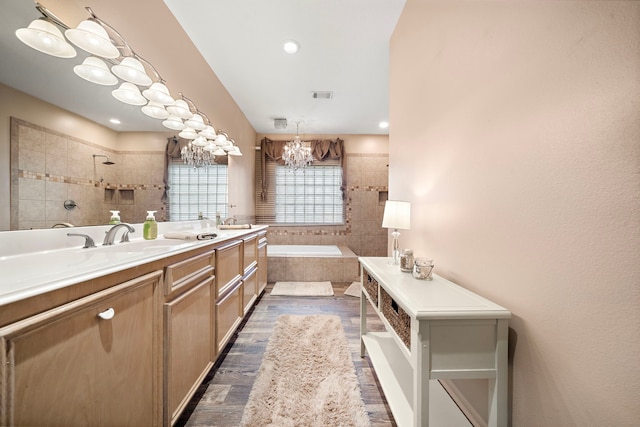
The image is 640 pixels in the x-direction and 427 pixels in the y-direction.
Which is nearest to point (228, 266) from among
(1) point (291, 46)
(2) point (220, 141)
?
(2) point (220, 141)

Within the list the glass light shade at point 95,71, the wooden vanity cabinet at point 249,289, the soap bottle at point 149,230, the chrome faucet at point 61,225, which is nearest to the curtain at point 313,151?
the wooden vanity cabinet at point 249,289

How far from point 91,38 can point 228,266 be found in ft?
4.97

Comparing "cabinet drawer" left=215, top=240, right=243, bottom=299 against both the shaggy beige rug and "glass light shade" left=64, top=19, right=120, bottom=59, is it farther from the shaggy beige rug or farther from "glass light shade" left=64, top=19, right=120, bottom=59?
"glass light shade" left=64, top=19, right=120, bottom=59

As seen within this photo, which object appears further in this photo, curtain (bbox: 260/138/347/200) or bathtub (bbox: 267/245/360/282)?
curtain (bbox: 260/138/347/200)

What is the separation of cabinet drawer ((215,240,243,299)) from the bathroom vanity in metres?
0.13

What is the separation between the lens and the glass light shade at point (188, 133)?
2084 millimetres

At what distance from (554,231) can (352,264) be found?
121 inches

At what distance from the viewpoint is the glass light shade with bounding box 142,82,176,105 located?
63.4 inches

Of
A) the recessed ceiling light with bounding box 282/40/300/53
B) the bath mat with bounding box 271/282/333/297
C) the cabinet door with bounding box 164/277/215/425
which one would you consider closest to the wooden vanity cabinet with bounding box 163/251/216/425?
the cabinet door with bounding box 164/277/215/425

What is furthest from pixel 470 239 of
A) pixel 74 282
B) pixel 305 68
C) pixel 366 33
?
pixel 305 68

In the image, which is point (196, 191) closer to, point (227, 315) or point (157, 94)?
point (157, 94)

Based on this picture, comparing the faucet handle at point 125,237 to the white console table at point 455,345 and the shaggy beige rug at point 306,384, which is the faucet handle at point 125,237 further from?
the white console table at point 455,345

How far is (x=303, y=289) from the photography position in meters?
3.30

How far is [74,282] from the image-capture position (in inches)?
26.1
